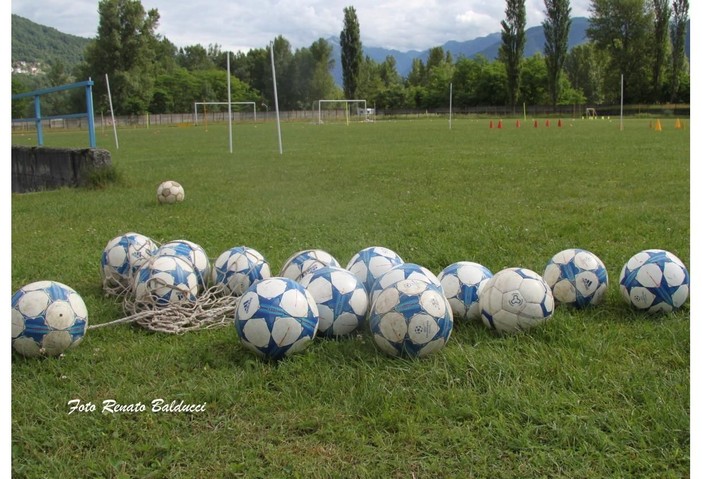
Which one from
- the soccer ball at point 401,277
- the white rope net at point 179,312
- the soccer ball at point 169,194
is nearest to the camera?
the soccer ball at point 401,277

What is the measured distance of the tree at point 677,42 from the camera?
73562 millimetres

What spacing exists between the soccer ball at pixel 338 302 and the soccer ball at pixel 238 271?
0.92 meters

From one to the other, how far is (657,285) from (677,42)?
273 feet

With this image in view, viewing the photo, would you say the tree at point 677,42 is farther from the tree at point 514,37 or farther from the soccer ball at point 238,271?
the soccer ball at point 238,271

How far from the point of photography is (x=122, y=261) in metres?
5.79

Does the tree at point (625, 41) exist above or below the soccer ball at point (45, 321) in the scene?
above

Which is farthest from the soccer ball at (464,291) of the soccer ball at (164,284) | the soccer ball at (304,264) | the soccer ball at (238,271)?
the soccer ball at (164,284)

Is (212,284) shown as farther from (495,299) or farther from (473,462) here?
(473,462)

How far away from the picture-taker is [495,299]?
4.46 metres

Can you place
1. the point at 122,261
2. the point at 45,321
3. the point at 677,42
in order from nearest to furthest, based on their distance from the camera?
1. the point at 45,321
2. the point at 122,261
3. the point at 677,42

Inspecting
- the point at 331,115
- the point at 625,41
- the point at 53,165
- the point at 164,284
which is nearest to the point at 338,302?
the point at 164,284

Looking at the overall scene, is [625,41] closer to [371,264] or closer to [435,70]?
[435,70]

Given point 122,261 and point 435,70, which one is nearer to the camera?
point 122,261

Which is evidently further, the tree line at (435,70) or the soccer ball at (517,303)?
the tree line at (435,70)
